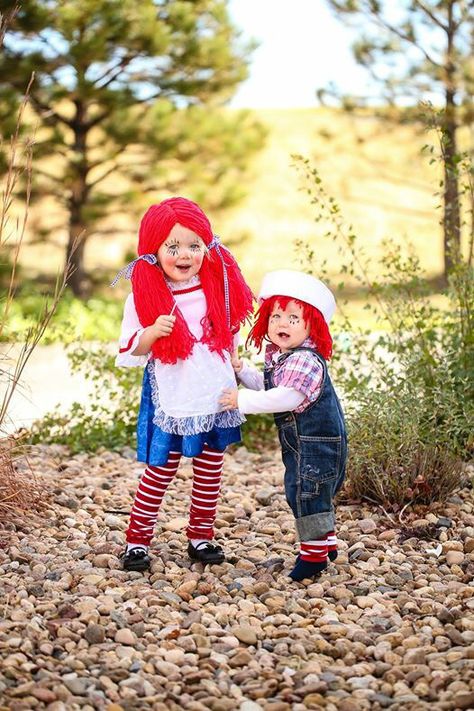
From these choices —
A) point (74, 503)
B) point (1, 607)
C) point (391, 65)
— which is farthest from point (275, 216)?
point (1, 607)

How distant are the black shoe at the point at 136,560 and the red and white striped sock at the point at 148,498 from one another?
3cm

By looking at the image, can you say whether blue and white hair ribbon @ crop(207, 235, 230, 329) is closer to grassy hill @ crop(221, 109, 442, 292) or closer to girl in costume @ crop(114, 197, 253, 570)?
girl in costume @ crop(114, 197, 253, 570)

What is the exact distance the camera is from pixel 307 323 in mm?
3094

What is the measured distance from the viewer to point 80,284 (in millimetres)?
11555

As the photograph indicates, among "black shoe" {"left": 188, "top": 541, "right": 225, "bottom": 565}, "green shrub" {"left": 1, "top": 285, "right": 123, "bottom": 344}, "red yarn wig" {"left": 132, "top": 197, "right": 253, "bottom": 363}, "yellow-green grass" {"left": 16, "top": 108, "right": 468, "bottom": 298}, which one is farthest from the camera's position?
"yellow-green grass" {"left": 16, "top": 108, "right": 468, "bottom": 298}

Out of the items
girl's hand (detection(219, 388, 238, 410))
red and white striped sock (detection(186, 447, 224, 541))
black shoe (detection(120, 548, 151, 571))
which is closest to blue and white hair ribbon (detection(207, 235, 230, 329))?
girl's hand (detection(219, 388, 238, 410))

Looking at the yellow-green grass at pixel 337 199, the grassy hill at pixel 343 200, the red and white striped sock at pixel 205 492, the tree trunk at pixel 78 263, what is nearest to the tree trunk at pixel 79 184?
the tree trunk at pixel 78 263

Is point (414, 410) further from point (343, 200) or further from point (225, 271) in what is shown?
point (343, 200)

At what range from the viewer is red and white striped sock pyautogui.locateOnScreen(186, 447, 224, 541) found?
3.25 metres

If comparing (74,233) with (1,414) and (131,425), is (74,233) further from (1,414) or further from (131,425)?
(1,414)

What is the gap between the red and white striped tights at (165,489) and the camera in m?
3.22

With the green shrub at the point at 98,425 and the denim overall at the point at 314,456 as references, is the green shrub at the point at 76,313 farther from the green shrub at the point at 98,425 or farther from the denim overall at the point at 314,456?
the denim overall at the point at 314,456

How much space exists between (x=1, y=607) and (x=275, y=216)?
15.2m

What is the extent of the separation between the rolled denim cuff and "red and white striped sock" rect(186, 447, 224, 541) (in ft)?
1.11
